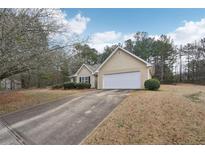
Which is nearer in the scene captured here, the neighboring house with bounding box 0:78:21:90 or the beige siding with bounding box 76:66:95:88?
the beige siding with bounding box 76:66:95:88

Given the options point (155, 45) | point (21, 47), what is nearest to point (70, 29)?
point (21, 47)

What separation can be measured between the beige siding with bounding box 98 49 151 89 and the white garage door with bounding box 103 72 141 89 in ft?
1.40

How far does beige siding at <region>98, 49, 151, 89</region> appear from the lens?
Result: 1705cm

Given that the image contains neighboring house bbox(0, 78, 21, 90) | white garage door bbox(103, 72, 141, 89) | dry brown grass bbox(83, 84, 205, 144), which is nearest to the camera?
dry brown grass bbox(83, 84, 205, 144)

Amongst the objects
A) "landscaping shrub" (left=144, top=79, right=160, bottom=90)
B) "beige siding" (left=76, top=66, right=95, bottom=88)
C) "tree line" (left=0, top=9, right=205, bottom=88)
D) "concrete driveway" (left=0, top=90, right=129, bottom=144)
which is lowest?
Answer: "concrete driveway" (left=0, top=90, right=129, bottom=144)

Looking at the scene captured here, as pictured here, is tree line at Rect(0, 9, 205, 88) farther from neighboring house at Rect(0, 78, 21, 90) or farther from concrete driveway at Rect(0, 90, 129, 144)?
neighboring house at Rect(0, 78, 21, 90)

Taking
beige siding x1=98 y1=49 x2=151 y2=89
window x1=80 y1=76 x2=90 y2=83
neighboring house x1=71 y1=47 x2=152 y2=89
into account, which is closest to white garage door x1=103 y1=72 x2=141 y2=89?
neighboring house x1=71 y1=47 x2=152 y2=89

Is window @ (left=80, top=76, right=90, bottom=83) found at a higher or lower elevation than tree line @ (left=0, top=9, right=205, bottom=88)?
lower

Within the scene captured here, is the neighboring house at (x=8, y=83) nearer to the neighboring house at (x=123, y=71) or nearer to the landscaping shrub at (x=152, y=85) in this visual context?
the neighboring house at (x=123, y=71)

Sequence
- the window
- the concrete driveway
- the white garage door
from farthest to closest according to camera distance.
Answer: the window, the white garage door, the concrete driveway

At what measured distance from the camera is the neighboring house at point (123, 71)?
1711 cm

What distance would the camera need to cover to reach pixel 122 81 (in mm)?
18203

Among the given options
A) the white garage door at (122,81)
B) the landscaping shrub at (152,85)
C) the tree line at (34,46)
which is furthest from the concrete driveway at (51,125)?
the white garage door at (122,81)
